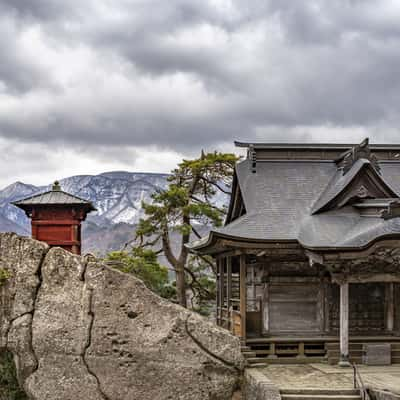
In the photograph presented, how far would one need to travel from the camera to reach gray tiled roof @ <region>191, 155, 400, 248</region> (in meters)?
16.4

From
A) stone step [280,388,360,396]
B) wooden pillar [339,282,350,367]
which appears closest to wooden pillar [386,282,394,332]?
wooden pillar [339,282,350,367]

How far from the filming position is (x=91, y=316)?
15.1 meters

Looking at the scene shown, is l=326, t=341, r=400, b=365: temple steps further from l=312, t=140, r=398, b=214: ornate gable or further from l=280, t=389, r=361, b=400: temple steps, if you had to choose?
l=312, t=140, r=398, b=214: ornate gable

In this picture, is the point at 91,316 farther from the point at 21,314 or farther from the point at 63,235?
the point at 63,235

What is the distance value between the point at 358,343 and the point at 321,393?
13.4ft

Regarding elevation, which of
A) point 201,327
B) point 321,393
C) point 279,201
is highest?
point 279,201

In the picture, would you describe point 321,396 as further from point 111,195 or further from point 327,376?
point 111,195

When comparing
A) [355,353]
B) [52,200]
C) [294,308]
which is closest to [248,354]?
[294,308]

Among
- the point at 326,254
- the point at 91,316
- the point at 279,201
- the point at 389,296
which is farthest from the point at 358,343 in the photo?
the point at 91,316

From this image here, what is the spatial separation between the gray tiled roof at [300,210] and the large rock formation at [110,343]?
10.0 feet

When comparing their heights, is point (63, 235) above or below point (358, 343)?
above

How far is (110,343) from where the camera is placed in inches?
588

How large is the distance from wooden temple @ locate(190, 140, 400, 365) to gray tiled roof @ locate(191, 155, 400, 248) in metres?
0.03

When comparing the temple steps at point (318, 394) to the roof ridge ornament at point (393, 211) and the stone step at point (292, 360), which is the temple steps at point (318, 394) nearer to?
the stone step at point (292, 360)
